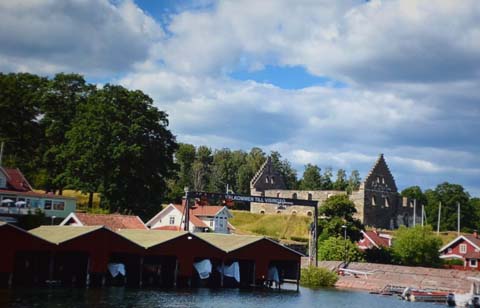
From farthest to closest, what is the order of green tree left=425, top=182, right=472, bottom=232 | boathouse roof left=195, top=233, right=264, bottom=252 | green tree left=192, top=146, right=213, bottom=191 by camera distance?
green tree left=192, top=146, right=213, bottom=191 → green tree left=425, top=182, right=472, bottom=232 → boathouse roof left=195, top=233, right=264, bottom=252

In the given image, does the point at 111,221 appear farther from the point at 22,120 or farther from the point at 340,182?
the point at 340,182

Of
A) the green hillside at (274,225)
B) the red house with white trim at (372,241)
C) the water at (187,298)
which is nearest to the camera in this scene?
the water at (187,298)

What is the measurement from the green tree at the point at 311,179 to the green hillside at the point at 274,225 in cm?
2868

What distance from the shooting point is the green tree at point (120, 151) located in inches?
2564

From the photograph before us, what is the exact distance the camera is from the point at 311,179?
117312mm

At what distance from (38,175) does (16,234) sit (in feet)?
108

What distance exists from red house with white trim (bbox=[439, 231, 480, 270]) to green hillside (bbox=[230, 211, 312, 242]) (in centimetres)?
1664

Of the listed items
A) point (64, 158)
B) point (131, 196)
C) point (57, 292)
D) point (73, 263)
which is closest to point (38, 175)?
point (64, 158)

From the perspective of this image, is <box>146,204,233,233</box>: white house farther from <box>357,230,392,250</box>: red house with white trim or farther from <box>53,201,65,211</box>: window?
<box>357,230,392,250</box>: red house with white trim

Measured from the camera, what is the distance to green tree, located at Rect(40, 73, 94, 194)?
229ft

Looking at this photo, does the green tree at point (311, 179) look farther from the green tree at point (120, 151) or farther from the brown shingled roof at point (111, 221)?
the brown shingled roof at point (111, 221)

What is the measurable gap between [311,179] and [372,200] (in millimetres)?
30848

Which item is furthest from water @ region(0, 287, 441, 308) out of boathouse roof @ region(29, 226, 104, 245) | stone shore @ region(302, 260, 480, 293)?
stone shore @ region(302, 260, 480, 293)

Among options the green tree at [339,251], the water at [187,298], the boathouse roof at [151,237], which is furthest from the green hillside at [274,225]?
the water at [187,298]
